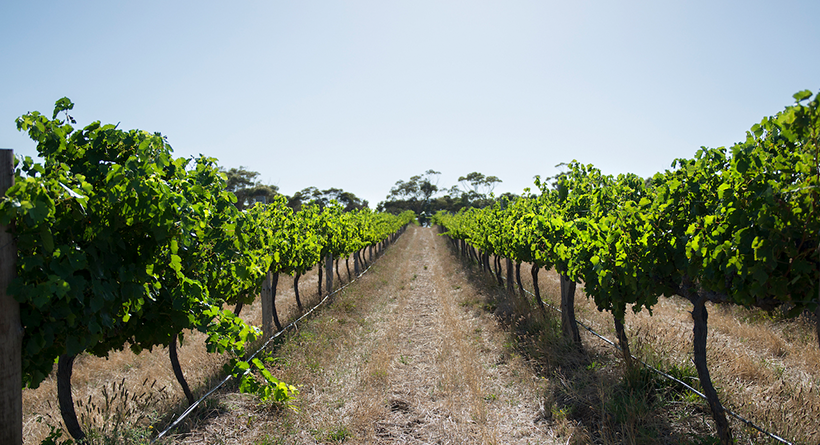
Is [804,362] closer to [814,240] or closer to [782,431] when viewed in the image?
[782,431]

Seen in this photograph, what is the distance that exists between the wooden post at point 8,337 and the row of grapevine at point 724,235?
4309 mm

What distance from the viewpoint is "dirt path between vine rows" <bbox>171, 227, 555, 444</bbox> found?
4500mm

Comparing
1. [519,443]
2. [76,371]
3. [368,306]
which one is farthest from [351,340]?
[76,371]

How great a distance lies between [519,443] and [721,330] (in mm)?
5568

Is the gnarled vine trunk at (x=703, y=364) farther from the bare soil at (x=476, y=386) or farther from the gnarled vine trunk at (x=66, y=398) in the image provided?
the gnarled vine trunk at (x=66, y=398)

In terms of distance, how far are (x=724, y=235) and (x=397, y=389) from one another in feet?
14.4

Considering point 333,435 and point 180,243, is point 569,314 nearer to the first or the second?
point 333,435

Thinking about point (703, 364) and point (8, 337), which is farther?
point (703, 364)

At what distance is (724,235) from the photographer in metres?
3.15

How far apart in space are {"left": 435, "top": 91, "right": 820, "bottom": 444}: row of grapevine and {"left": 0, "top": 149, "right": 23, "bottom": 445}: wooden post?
14.1 ft

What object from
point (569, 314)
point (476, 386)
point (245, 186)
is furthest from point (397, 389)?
point (245, 186)

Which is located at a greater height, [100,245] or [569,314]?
[100,245]

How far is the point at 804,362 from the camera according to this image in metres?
5.55

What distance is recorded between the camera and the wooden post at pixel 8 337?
2.12 meters
